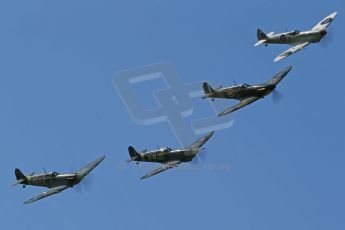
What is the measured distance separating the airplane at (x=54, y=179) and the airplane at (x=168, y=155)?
546 centimetres

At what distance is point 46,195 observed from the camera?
4429 inches

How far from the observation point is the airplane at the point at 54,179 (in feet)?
369

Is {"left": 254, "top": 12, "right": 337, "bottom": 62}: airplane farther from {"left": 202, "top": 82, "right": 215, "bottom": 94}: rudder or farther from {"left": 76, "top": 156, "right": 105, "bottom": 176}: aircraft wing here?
{"left": 76, "top": 156, "right": 105, "bottom": 176}: aircraft wing

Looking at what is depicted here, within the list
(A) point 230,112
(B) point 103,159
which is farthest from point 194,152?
(B) point 103,159

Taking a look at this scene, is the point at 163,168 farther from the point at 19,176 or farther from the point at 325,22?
the point at 325,22

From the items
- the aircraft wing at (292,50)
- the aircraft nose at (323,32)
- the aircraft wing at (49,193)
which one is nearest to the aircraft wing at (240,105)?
the aircraft wing at (292,50)

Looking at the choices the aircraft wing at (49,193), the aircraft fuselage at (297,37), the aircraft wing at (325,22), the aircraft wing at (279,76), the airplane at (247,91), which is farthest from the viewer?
the aircraft wing at (325,22)

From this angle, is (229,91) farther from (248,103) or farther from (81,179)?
(81,179)

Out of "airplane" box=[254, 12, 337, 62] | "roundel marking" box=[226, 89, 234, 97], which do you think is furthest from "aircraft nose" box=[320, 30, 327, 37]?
"roundel marking" box=[226, 89, 234, 97]

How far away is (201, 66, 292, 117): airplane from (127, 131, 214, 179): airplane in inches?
249

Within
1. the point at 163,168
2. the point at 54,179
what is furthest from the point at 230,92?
the point at 54,179

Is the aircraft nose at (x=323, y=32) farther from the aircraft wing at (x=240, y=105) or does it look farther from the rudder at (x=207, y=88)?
the rudder at (x=207, y=88)

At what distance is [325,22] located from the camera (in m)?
125

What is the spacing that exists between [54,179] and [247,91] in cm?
2989
